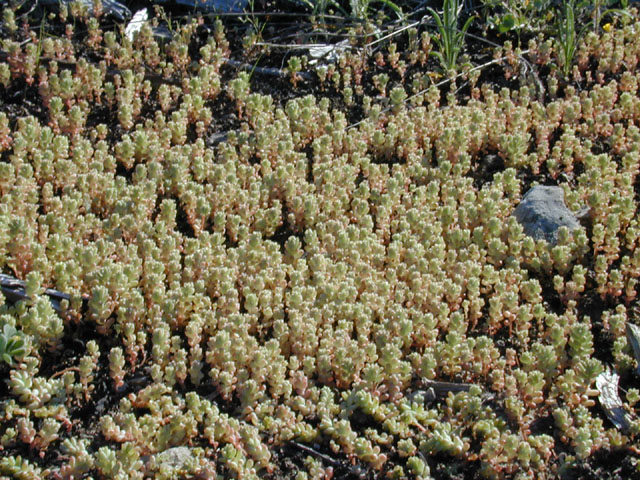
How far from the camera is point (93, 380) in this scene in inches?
157

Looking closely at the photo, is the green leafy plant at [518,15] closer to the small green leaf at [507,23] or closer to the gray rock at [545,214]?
the small green leaf at [507,23]

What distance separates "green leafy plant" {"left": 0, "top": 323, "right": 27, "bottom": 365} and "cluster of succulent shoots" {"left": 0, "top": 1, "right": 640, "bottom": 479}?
0.03m

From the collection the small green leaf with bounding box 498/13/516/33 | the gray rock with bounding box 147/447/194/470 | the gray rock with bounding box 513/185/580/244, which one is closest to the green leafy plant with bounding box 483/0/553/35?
the small green leaf with bounding box 498/13/516/33

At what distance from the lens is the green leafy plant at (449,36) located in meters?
6.74

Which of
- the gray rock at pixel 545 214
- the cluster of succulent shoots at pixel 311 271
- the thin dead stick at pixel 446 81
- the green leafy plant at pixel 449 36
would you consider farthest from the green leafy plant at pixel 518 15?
the gray rock at pixel 545 214

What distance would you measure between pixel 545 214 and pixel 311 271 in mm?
1589

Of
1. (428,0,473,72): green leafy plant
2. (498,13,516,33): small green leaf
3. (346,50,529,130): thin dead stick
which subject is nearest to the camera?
(346,50,529,130): thin dead stick

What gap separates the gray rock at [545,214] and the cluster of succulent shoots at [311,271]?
91 millimetres

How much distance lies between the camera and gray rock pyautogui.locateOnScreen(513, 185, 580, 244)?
4938 mm

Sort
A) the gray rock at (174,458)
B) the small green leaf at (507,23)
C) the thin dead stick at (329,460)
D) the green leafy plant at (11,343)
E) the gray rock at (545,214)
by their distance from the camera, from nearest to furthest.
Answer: the gray rock at (174,458) < the thin dead stick at (329,460) < the green leafy plant at (11,343) < the gray rock at (545,214) < the small green leaf at (507,23)

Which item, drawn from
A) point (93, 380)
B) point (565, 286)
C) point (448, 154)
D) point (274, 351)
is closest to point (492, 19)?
point (448, 154)

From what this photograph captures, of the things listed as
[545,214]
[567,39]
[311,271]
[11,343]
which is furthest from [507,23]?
[11,343]

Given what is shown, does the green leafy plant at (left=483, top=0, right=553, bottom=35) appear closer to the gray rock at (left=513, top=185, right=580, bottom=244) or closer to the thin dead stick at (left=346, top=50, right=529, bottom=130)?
the thin dead stick at (left=346, top=50, right=529, bottom=130)

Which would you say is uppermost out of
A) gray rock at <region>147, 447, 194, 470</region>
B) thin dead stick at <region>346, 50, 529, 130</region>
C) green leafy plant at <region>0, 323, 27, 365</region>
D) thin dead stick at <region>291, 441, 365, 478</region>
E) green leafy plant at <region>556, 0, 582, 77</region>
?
green leafy plant at <region>556, 0, 582, 77</region>
